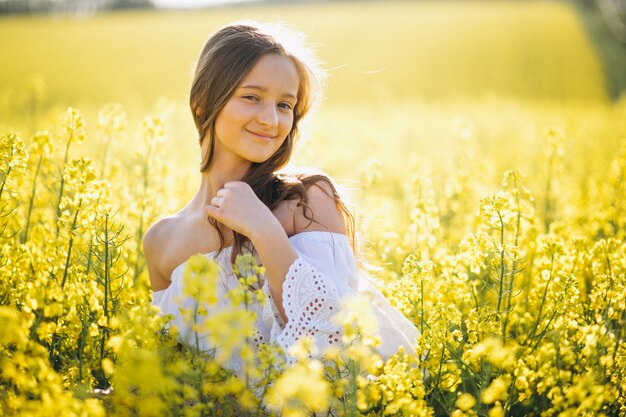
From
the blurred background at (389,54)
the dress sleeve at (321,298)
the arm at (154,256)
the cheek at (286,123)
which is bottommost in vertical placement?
the blurred background at (389,54)

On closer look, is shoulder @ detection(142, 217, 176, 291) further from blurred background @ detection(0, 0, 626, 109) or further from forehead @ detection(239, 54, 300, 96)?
blurred background @ detection(0, 0, 626, 109)

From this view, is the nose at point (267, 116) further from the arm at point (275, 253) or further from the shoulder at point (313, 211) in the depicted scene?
the arm at point (275, 253)

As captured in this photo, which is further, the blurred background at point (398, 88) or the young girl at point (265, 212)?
the blurred background at point (398, 88)

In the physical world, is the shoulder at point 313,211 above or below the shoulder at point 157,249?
above

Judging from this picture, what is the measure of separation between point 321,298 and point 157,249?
3.54ft

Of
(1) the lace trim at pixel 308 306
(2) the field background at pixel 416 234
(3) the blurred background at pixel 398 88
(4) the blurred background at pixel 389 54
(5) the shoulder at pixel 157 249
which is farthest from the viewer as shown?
(4) the blurred background at pixel 389 54

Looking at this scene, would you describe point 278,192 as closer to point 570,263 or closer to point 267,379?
point 267,379

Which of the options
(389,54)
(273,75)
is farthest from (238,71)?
(389,54)

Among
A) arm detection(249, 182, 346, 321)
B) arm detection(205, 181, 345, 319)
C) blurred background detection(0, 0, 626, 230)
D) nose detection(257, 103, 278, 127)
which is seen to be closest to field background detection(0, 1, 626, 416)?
blurred background detection(0, 0, 626, 230)

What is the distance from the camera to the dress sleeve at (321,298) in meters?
2.06

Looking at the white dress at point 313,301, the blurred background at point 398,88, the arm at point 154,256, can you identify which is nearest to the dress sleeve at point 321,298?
the white dress at point 313,301

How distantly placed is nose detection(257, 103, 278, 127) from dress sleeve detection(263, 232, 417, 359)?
0.51 meters

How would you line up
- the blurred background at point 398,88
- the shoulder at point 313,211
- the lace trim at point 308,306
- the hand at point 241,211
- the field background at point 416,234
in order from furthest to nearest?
1. the blurred background at point 398,88
2. the shoulder at point 313,211
3. the hand at point 241,211
4. the lace trim at point 308,306
5. the field background at point 416,234

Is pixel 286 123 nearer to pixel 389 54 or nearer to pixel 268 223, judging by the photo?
pixel 268 223
